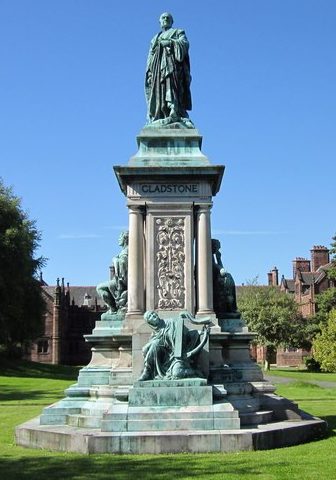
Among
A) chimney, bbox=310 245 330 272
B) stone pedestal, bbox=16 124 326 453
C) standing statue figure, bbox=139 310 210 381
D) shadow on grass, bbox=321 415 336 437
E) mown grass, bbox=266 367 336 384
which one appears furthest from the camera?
chimney, bbox=310 245 330 272

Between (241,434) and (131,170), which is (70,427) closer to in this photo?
(241,434)

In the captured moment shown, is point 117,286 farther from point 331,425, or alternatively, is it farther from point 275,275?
point 275,275

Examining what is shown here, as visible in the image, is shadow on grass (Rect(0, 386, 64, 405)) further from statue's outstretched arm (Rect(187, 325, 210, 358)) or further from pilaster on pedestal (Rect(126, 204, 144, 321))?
statue's outstretched arm (Rect(187, 325, 210, 358))

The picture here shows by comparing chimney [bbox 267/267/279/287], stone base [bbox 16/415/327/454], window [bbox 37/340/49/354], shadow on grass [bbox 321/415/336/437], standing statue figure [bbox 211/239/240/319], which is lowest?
shadow on grass [bbox 321/415/336/437]

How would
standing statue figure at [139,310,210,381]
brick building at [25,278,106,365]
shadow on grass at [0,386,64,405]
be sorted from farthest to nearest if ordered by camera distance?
brick building at [25,278,106,365] < shadow on grass at [0,386,64,405] < standing statue figure at [139,310,210,381]

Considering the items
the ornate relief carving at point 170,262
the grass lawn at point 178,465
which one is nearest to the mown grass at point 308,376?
the ornate relief carving at point 170,262

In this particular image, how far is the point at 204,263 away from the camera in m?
14.2

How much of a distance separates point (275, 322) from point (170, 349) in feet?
187

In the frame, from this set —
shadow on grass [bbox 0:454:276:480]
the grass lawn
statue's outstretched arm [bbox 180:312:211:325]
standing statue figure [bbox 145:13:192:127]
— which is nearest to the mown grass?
standing statue figure [bbox 145:13:192:127]

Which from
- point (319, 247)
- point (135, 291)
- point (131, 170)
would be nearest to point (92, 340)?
point (135, 291)

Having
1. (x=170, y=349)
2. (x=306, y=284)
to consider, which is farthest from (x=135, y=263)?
(x=306, y=284)

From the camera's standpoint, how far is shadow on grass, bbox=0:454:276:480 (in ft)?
30.9

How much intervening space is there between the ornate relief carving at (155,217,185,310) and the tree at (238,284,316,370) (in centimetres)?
5481

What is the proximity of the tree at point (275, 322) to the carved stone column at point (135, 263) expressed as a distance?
5494 centimetres
